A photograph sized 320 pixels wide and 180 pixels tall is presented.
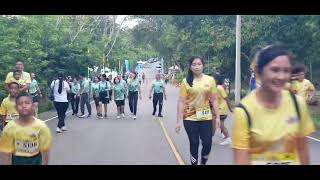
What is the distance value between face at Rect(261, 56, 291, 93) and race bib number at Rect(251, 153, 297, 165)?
1.46ft

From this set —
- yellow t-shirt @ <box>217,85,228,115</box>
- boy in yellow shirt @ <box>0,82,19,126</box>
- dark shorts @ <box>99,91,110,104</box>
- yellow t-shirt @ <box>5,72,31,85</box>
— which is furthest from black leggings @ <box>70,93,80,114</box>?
boy in yellow shirt @ <box>0,82,19,126</box>

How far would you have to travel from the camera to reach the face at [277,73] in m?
3.74

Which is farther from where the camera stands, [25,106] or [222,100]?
[222,100]

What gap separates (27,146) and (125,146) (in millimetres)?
5986

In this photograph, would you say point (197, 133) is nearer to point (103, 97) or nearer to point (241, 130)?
point (241, 130)

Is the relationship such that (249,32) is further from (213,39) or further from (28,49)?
(28,49)

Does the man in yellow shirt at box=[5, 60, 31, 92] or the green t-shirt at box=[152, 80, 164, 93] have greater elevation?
the man in yellow shirt at box=[5, 60, 31, 92]

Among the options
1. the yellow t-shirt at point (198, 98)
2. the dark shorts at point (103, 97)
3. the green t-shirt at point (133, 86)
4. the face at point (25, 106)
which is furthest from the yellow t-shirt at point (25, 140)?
the dark shorts at point (103, 97)

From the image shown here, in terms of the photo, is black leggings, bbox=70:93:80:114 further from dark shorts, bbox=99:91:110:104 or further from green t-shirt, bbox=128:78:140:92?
green t-shirt, bbox=128:78:140:92

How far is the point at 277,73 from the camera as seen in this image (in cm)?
374

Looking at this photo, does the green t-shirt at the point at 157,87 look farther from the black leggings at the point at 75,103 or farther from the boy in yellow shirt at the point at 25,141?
the boy in yellow shirt at the point at 25,141

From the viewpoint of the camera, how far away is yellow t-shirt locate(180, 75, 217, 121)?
7.43m

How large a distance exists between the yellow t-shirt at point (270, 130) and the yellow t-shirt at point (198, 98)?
357cm

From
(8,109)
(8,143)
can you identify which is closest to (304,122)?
(8,143)
